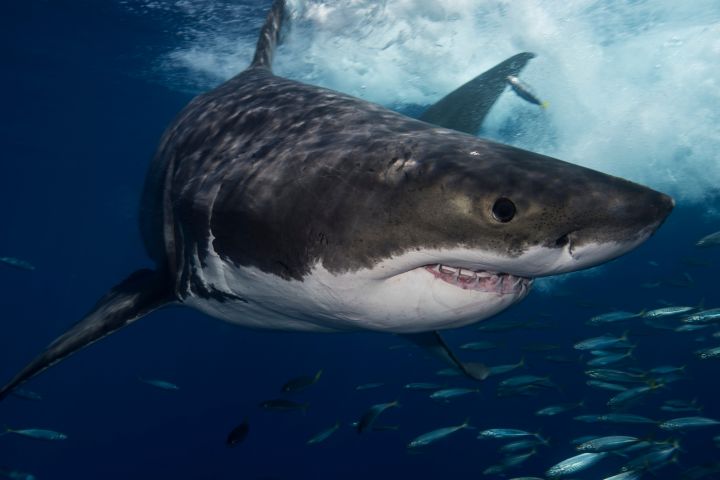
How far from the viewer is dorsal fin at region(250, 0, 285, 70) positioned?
5918 millimetres

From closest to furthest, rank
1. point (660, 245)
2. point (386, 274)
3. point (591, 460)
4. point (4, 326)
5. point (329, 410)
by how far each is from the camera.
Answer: point (386, 274) < point (591, 460) < point (660, 245) < point (329, 410) < point (4, 326)

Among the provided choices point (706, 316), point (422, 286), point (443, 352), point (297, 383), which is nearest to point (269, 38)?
point (443, 352)

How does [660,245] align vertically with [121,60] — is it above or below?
below

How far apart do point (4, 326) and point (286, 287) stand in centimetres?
13860

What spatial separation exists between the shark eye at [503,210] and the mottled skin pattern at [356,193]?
0.07 ft

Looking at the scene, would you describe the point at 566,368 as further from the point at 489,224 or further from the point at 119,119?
the point at 489,224

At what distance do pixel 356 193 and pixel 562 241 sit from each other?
90cm

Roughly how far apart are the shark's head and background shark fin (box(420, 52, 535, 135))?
3859mm

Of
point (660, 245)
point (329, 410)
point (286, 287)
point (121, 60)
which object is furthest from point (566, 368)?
point (286, 287)

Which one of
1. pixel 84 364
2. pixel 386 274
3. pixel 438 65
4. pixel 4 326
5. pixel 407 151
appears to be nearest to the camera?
pixel 386 274

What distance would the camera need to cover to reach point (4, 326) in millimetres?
114812

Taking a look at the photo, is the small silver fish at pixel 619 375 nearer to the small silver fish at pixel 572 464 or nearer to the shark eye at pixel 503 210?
the small silver fish at pixel 572 464

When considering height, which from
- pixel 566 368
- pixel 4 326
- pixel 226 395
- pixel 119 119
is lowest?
pixel 4 326

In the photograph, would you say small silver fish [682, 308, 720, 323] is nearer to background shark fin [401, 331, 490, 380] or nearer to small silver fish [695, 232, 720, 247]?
small silver fish [695, 232, 720, 247]
